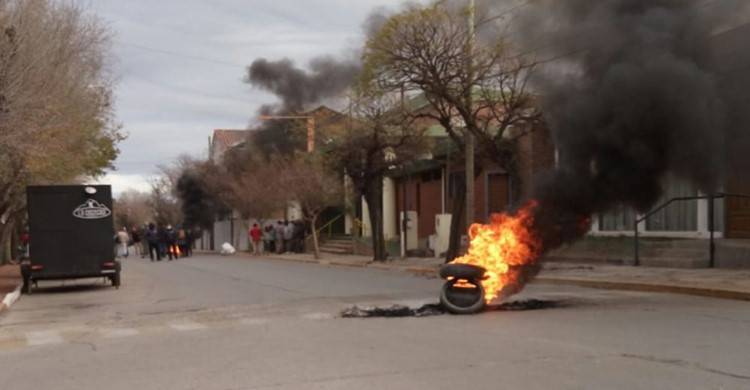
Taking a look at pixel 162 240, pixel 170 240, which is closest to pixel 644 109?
pixel 170 240

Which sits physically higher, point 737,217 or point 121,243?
point 737,217

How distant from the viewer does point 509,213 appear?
42.3 feet

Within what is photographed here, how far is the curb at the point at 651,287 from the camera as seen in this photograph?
42.0 feet

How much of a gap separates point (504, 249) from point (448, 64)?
26.0 feet

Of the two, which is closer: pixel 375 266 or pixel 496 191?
pixel 375 266

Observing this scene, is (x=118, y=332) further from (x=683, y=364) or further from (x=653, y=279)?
(x=653, y=279)

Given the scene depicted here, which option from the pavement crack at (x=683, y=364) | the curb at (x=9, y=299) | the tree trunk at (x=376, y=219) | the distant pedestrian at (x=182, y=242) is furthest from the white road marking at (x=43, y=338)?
the distant pedestrian at (x=182, y=242)

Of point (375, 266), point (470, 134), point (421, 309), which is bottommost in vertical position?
point (375, 266)

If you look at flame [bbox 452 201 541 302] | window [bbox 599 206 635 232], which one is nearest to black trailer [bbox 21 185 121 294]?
flame [bbox 452 201 541 302]

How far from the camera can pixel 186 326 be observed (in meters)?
11.2

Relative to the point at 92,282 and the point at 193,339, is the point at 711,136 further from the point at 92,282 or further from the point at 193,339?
the point at 92,282

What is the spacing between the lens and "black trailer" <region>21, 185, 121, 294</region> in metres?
17.9

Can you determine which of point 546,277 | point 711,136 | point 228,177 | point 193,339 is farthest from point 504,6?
point 228,177

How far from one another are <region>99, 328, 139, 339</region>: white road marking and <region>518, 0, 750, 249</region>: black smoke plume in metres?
6.43
